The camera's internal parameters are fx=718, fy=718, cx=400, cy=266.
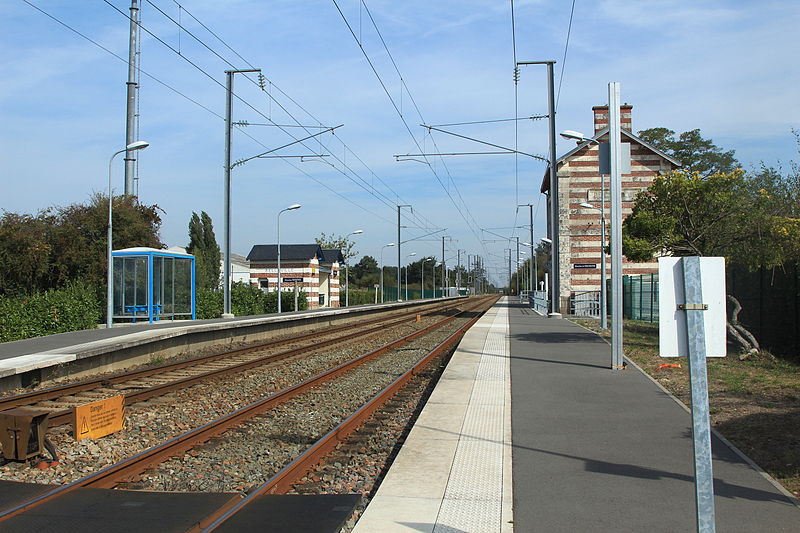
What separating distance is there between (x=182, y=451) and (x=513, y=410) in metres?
4.27

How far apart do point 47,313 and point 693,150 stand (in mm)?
61643

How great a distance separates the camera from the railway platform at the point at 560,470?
514 centimetres

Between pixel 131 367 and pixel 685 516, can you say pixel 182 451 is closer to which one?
pixel 685 516

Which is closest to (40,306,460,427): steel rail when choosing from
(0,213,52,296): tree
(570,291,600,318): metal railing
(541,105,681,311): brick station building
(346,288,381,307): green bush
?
(0,213,52,296): tree

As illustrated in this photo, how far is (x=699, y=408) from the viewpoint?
3.68 metres

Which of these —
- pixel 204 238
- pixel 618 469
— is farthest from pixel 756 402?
pixel 204 238

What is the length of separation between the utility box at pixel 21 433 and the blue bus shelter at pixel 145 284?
17.3 meters

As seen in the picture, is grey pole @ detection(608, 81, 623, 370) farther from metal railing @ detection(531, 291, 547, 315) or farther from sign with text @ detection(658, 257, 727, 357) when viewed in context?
metal railing @ detection(531, 291, 547, 315)

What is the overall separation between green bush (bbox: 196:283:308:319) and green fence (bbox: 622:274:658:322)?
19.3 metres

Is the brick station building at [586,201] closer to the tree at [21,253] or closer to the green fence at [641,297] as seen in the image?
the green fence at [641,297]

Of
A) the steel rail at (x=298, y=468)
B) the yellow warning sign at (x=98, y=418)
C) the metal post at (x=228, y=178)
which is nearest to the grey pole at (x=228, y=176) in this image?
the metal post at (x=228, y=178)

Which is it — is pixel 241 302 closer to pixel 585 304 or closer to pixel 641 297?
pixel 585 304

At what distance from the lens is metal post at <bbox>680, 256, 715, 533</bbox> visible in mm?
3654

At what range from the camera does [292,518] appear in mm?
5254
